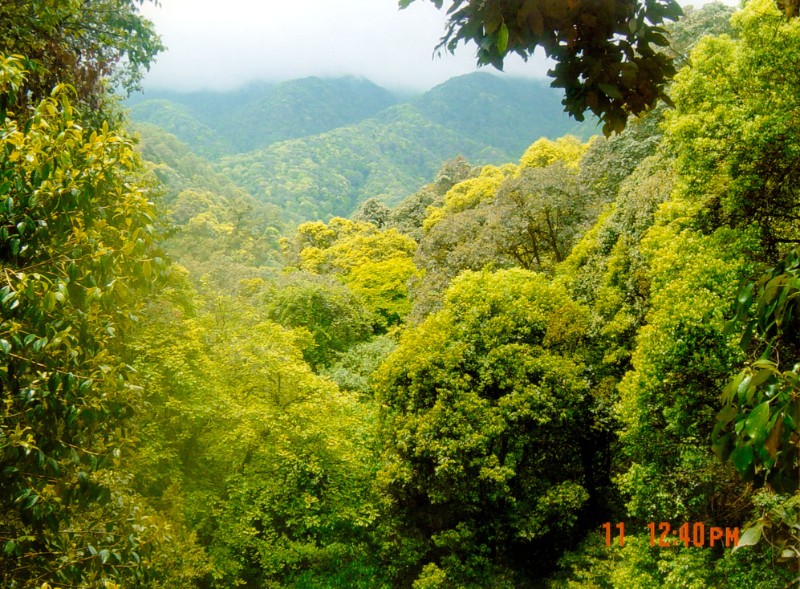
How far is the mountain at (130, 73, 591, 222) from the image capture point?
79125 mm

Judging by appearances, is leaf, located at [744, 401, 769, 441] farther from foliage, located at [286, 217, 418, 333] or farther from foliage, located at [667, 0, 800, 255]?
foliage, located at [286, 217, 418, 333]

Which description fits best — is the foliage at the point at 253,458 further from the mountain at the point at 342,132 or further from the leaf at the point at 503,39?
the mountain at the point at 342,132

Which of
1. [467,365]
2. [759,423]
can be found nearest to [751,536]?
[759,423]

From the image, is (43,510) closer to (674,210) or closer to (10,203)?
(10,203)

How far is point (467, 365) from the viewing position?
13992 millimetres

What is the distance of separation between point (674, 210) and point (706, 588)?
6.24 m

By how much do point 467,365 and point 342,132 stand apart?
301 feet

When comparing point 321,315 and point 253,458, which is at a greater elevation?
point 321,315

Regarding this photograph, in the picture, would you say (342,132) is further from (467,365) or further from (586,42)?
(586,42)

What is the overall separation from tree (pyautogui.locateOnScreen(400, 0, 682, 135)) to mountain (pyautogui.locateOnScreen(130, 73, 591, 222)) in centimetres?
5908

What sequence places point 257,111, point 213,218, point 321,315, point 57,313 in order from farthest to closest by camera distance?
point 257,111, point 213,218, point 321,315, point 57,313

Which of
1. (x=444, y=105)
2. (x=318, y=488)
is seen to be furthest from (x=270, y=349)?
(x=444, y=105)

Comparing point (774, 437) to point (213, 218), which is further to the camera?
point (213, 218)

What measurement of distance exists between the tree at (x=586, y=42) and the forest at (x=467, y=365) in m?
0.01
